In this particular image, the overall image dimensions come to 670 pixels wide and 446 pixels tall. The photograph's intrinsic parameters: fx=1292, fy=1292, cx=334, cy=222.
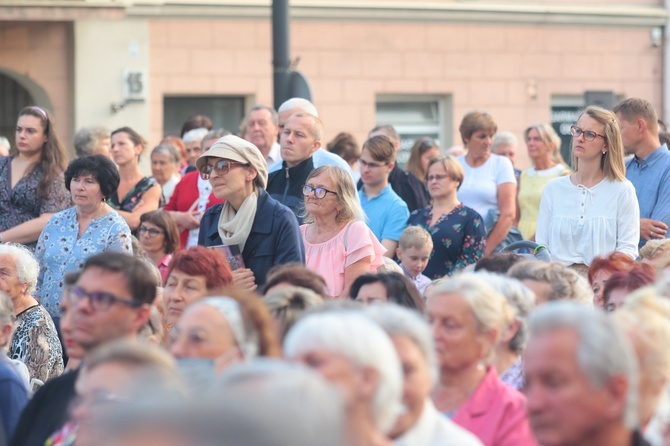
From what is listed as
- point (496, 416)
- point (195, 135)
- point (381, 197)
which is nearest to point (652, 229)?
point (381, 197)

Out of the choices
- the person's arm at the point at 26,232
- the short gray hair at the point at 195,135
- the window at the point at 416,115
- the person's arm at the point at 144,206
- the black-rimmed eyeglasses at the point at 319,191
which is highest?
the window at the point at 416,115

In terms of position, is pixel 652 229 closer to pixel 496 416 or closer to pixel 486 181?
pixel 486 181

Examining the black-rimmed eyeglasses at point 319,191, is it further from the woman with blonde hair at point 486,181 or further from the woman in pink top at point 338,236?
the woman with blonde hair at point 486,181

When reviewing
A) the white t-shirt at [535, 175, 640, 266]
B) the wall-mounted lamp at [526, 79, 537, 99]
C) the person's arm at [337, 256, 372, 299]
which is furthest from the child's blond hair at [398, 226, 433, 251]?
the wall-mounted lamp at [526, 79, 537, 99]

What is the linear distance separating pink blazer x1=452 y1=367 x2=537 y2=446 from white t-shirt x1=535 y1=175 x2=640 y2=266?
10.5 ft

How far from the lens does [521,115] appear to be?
19.4m

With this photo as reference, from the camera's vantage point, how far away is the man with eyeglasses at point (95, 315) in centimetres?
456

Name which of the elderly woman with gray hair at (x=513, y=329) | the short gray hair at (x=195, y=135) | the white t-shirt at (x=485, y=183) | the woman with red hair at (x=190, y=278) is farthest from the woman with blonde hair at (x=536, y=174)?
the elderly woman with gray hair at (x=513, y=329)

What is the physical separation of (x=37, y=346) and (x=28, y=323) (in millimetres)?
161

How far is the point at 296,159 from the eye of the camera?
8375 millimetres

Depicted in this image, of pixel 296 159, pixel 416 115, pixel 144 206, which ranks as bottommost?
pixel 144 206

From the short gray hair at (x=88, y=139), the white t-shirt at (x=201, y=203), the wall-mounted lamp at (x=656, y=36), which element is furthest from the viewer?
the wall-mounted lamp at (x=656, y=36)

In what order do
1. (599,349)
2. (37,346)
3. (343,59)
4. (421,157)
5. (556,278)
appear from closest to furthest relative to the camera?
(599,349) < (556,278) < (37,346) < (421,157) < (343,59)

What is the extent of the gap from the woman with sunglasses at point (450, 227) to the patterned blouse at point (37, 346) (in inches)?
121
